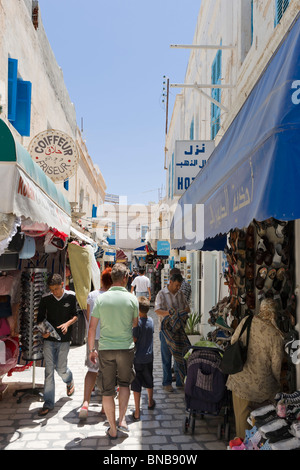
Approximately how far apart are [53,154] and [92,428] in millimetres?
5929

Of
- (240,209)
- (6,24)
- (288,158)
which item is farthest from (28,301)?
(6,24)

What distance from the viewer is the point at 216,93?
9.27 meters

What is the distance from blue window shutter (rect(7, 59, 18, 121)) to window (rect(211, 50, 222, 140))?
14.4ft

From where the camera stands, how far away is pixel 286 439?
2.90m

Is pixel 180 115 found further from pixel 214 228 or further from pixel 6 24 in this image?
pixel 214 228

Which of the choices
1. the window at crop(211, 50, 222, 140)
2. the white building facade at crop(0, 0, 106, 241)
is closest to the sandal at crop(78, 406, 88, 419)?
the white building facade at crop(0, 0, 106, 241)

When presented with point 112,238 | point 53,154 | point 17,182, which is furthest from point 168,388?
point 112,238

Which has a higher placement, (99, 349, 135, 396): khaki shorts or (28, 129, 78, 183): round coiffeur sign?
(28, 129, 78, 183): round coiffeur sign

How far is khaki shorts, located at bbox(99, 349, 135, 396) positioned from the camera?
13.9ft

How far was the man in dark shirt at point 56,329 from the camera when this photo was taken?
505 centimetres

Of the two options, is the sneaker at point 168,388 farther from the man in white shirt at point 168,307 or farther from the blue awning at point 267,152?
the blue awning at point 267,152

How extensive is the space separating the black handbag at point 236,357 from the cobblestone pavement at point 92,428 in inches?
39.6

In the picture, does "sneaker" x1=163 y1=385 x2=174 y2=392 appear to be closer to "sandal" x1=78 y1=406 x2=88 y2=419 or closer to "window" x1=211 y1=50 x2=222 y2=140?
"sandal" x1=78 y1=406 x2=88 y2=419

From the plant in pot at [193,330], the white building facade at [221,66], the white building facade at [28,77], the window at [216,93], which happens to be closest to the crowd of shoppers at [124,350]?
the white building facade at [221,66]
